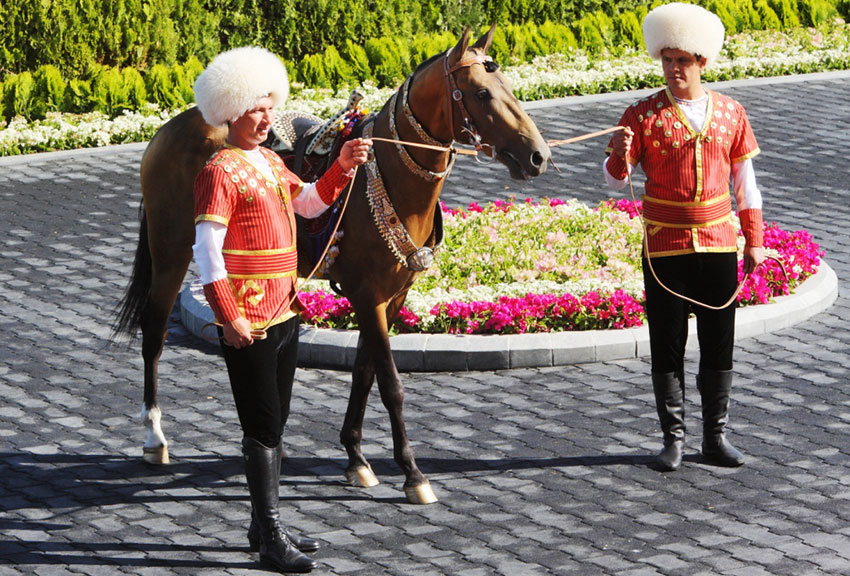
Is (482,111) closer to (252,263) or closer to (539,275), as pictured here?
(252,263)

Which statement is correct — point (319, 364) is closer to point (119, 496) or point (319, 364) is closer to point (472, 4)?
point (119, 496)

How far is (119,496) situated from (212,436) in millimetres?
911

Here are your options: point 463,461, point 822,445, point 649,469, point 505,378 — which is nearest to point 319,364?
point 505,378

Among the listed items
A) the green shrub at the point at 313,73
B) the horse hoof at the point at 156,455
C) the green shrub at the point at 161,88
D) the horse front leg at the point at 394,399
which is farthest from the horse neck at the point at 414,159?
the green shrub at the point at 313,73

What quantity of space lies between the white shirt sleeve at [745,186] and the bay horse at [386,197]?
1263 millimetres

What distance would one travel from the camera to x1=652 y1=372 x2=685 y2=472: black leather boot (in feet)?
24.6

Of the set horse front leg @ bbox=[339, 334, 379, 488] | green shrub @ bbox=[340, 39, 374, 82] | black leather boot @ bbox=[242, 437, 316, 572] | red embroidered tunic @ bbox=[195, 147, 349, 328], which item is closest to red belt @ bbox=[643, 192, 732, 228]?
horse front leg @ bbox=[339, 334, 379, 488]

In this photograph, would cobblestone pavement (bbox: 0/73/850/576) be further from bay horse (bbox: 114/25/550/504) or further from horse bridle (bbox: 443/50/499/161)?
horse bridle (bbox: 443/50/499/161)

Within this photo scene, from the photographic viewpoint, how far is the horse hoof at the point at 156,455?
7.73m

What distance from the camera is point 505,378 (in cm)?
903

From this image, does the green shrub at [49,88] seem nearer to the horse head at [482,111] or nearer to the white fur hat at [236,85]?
the horse head at [482,111]

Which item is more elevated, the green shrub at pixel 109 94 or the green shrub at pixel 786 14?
the green shrub at pixel 786 14

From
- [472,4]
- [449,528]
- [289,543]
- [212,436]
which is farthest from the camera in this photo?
[472,4]

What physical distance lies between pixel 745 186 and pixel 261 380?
108 inches
